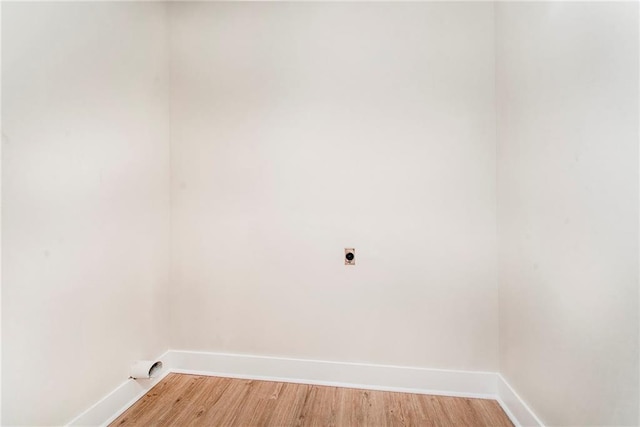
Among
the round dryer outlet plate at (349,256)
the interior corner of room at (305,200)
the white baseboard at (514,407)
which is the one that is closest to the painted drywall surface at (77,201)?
the interior corner of room at (305,200)

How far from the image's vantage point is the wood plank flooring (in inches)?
63.2

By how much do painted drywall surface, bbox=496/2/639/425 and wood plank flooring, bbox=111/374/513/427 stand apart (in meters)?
0.37

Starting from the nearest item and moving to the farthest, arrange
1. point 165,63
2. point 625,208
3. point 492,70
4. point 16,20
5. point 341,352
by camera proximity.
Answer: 1. point 625,208
2. point 16,20
3. point 492,70
4. point 341,352
5. point 165,63

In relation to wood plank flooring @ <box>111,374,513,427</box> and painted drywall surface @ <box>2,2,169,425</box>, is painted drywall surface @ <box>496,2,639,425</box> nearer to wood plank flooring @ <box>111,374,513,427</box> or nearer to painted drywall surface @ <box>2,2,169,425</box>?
wood plank flooring @ <box>111,374,513,427</box>

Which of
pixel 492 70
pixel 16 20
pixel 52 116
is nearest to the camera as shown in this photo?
pixel 16 20

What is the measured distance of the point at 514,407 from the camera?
1591 mm

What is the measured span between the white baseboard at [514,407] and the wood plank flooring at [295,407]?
0.12 ft

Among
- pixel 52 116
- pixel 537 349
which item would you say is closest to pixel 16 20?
pixel 52 116

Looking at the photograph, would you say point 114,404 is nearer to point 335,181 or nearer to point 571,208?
point 335,181

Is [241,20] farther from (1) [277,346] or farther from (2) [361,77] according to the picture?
(1) [277,346]

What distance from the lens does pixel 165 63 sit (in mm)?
2078

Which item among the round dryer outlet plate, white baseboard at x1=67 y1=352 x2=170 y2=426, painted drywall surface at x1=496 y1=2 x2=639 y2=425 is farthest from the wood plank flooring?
the round dryer outlet plate

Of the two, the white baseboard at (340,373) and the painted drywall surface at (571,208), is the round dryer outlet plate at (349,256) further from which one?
the painted drywall surface at (571,208)

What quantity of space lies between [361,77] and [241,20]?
0.91m
